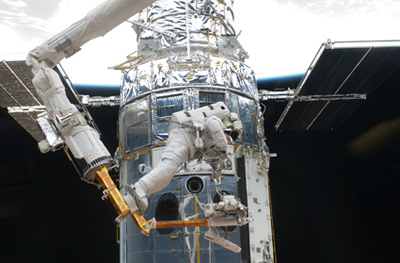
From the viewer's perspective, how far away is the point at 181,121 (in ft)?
18.7

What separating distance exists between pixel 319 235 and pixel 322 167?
6.80ft

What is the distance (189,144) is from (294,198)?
29.3 ft

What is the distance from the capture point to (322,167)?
1403 cm

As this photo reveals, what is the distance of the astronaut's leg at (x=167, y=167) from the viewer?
505 centimetres

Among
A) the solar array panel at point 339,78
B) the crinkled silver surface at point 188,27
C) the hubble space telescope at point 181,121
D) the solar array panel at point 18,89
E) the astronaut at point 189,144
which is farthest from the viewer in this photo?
the crinkled silver surface at point 188,27

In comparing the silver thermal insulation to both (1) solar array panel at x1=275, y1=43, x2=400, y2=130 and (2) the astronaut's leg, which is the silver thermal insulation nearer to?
(1) solar array panel at x1=275, y1=43, x2=400, y2=130

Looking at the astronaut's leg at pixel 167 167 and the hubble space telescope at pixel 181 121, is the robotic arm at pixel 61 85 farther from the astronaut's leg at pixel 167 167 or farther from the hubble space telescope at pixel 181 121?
the astronaut's leg at pixel 167 167

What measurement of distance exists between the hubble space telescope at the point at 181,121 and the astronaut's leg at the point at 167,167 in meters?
0.01

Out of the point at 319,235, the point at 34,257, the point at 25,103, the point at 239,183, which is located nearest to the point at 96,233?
the point at 34,257

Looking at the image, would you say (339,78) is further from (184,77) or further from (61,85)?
(61,85)

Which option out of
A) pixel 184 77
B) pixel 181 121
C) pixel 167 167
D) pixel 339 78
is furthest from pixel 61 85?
pixel 339 78

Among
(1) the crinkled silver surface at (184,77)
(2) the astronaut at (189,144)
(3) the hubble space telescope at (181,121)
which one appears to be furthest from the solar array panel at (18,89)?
(2) the astronaut at (189,144)

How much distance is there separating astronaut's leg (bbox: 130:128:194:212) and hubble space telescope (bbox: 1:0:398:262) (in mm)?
14

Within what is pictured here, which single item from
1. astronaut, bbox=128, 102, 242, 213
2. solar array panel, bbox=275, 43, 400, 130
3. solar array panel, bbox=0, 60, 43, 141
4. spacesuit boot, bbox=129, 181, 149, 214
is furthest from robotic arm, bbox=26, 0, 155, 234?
solar array panel, bbox=275, 43, 400, 130
